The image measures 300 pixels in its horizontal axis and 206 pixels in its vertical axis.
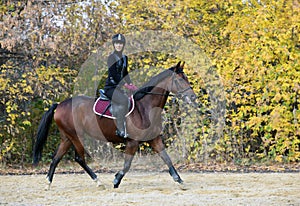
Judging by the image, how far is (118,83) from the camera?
7.73 m

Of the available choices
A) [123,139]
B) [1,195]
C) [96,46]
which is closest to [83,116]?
[123,139]

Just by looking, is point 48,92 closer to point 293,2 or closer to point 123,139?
point 123,139

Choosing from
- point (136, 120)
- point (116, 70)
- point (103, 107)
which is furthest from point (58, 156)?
point (116, 70)

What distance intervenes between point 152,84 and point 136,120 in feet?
1.96

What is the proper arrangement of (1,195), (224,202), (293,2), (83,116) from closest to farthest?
(224,202) → (1,195) → (83,116) → (293,2)

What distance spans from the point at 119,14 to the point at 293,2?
4.24 meters

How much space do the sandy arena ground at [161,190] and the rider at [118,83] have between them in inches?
42.1

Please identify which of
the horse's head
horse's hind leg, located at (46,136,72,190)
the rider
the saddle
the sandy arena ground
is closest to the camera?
the sandy arena ground

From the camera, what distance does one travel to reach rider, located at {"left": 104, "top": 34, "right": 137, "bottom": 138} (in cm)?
765

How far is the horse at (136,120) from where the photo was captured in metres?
7.66

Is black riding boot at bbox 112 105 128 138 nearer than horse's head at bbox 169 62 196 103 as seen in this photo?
No

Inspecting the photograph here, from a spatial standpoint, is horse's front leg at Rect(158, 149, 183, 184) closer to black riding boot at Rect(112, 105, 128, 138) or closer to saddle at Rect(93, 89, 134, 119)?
black riding boot at Rect(112, 105, 128, 138)

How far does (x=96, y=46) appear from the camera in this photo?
495 inches

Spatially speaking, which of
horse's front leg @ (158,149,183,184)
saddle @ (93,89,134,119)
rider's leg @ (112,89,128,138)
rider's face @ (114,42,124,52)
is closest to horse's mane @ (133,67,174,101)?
saddle @ (93,89,134,119)
